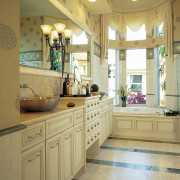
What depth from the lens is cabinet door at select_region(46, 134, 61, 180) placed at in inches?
63.2

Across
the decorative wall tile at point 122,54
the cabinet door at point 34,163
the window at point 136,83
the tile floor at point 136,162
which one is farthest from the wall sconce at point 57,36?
the window at point 136,83

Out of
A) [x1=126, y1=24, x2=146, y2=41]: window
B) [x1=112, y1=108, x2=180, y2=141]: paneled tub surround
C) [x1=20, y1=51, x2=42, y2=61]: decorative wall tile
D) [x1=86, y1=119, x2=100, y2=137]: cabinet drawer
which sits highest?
[x1=126, y1=24, x2=146, y2=41]: window

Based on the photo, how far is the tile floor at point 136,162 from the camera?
2.51 metres

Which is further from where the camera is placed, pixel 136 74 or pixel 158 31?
pixel 136 74

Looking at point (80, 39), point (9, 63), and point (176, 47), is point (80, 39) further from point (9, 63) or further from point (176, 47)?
point (9, 63)

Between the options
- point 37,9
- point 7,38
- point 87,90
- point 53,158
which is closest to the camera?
point 7,38

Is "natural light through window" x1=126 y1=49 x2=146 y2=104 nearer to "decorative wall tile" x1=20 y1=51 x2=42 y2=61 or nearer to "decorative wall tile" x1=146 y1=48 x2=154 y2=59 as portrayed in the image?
"decorative wall tile" x1=146 y1=48 x2=154 y2=59

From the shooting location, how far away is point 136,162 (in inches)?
116

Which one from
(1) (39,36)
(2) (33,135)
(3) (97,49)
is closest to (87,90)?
(1) (39,36)

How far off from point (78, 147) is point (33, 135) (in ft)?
3.39

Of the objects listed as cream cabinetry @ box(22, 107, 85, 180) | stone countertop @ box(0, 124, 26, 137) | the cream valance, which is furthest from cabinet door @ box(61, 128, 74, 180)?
the cream valance

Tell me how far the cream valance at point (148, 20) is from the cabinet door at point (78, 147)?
3.45 m

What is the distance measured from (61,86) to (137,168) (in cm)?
163

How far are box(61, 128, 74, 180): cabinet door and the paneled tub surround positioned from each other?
2569mm
